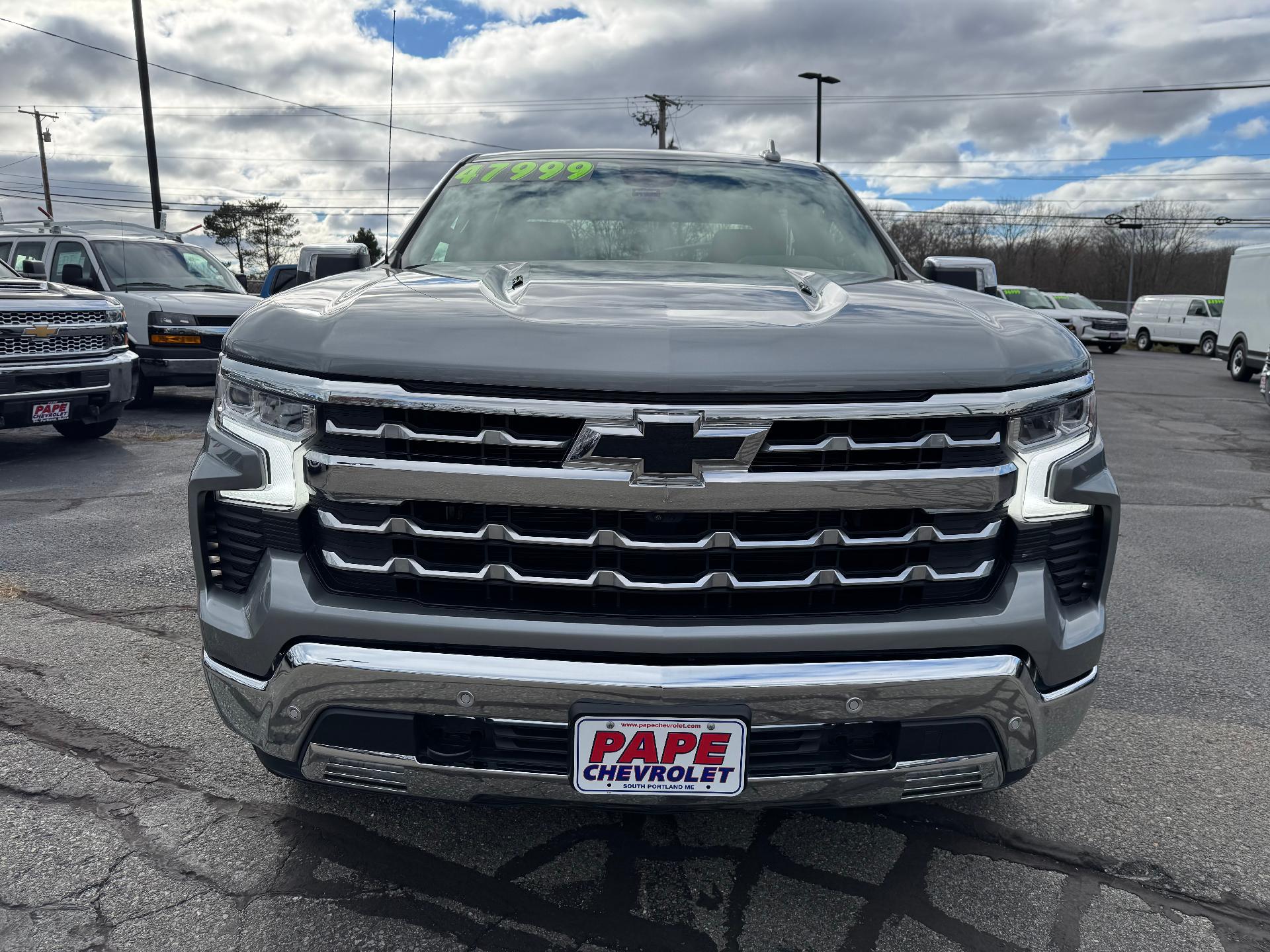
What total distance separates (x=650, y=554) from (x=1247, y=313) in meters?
21.1

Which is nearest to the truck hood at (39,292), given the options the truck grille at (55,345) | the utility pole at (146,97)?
the truck grille at (55,345)

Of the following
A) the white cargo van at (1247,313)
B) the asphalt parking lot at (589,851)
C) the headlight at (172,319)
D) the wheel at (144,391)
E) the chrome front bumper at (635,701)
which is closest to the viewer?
the chrome front bumper at (635,701)

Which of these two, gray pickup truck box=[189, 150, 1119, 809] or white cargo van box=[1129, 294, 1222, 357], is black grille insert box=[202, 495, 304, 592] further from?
white cargo van box=[1129, 294, 1222, 357]

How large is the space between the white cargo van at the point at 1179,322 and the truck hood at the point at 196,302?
28.9 meters

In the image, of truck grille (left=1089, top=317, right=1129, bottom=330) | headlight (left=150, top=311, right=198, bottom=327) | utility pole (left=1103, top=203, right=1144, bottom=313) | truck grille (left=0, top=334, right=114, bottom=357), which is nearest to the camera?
truck grille (left=0, top=334, right=114, bottom=357)

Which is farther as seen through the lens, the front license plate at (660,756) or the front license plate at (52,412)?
the front license plate at (52,412)

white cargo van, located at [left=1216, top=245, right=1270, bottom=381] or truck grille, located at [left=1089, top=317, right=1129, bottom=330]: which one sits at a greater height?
white cargo van, located at [left=1216, top=245, right=1270, bottom=381]

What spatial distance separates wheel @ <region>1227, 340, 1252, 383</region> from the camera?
1950cm

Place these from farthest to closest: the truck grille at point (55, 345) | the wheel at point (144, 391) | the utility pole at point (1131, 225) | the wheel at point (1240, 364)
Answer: the utility pole at point (1131, 225) → the wheel at point (1240, 364) → the wheel at point (144, 391) → the truck grille at point (55, 345)

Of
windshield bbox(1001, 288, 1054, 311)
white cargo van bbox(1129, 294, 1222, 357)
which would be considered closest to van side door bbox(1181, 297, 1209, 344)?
white cargo van bbox(1129, 294, 1222, 357)

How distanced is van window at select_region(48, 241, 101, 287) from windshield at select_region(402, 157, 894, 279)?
9.76 meters

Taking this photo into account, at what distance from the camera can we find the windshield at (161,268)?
11.6m

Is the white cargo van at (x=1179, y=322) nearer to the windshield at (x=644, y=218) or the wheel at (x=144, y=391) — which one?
the wheel at (x=144, y=391)

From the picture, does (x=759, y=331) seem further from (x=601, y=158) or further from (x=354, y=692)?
(x=601, y=158)
